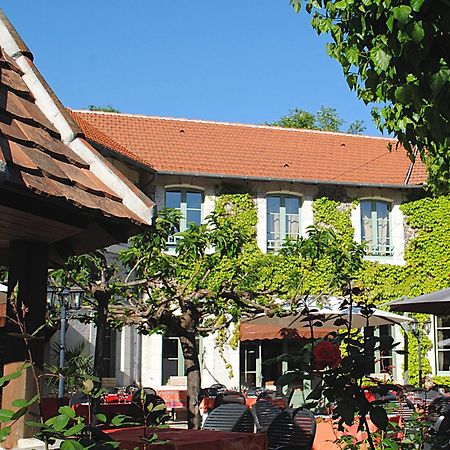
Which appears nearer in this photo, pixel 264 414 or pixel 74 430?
pixel 74 430

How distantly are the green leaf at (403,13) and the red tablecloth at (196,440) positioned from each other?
2.91 m

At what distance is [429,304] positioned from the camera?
10852 mm

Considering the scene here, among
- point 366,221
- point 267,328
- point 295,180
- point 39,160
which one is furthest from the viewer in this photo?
point 366,221

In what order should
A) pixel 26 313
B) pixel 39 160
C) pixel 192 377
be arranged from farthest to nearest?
1. pixel 192 377
2. pixel 26 313
3. pixel 39 160

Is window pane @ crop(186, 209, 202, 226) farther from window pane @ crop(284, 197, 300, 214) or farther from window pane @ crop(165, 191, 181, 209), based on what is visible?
window pane @ crop(284, 197, 300, 214)

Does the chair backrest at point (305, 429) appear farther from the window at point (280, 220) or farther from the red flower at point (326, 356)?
the window at point (280, 220)

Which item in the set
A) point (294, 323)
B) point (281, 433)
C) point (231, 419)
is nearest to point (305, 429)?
point (281, 433)

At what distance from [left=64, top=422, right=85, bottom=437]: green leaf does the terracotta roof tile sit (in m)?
0.96

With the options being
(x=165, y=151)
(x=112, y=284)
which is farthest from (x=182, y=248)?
(x=165, y=151)

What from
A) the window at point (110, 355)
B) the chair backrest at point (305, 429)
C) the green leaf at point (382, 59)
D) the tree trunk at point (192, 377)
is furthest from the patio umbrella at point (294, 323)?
the green leaf at point (382, 59)

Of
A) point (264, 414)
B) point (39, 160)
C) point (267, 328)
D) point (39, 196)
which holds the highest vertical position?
point (39, 160)

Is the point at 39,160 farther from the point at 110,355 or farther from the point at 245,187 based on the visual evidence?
the point at 245,187

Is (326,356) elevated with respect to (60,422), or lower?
elevated

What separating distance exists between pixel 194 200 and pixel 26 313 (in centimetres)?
1850
